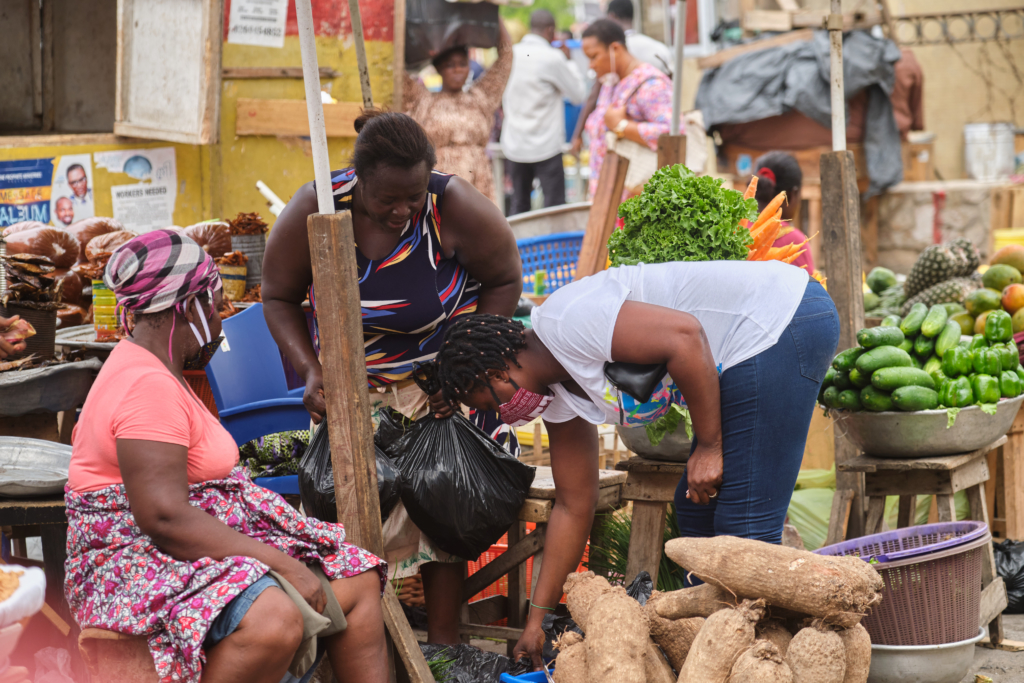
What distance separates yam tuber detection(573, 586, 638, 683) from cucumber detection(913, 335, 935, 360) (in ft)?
6.12

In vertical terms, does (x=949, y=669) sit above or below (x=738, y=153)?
below

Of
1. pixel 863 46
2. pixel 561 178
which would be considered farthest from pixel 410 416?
pixel 863 46

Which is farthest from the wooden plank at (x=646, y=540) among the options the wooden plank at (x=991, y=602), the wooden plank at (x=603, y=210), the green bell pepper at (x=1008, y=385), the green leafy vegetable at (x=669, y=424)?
the wooden plank at (x=603, y=210)

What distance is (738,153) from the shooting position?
980cm

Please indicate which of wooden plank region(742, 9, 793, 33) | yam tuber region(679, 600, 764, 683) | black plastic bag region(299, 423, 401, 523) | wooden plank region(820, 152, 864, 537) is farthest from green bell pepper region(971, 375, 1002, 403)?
wooden plank region(742, 9, 793, 33)

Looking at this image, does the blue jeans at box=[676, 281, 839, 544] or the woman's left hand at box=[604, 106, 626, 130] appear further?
the woman's left hand at box=[604, 106, 626, 130]

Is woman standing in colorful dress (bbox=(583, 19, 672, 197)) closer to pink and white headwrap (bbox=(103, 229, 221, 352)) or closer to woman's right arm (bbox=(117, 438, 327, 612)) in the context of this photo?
pink and white headwrap (bbox=(103, 229, 221, 352))

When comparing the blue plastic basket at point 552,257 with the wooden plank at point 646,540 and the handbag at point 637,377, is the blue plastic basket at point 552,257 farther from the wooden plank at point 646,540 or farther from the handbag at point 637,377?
the handbag at point 637,377

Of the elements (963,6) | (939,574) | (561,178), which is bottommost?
(939,574)

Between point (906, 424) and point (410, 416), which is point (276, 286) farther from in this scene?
point (906, 424)

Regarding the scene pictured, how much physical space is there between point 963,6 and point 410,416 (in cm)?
928

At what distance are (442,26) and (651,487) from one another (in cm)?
482

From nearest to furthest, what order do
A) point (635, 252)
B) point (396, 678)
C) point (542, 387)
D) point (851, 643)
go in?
point (851, 643), point (542, 387), point (396, 678), point (635, 252)

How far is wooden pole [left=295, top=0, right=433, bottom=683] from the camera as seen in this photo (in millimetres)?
2527
